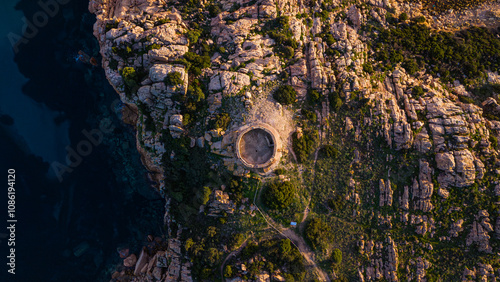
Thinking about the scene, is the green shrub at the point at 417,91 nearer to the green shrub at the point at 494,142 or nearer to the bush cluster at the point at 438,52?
the bush cluster at the point at 438,52

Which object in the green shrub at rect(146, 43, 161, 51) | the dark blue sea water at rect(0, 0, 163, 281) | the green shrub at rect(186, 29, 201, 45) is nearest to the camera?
the green shrub at rect(146, 43, 161, 51)

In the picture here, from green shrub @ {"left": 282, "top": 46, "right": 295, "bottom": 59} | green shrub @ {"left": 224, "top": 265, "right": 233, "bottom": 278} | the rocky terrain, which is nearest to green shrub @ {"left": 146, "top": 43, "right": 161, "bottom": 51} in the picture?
the rocky terrain

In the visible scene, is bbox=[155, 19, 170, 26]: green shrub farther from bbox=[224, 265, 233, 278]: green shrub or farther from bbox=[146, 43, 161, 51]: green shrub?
bbox=[224, 265, 233, 278]: green shrub

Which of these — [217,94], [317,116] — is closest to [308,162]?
[317,116]

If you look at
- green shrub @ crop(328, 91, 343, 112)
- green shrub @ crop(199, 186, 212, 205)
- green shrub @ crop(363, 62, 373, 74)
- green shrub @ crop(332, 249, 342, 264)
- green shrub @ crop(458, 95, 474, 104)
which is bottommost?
green shrub @ crop(332, 249, 342, 264)

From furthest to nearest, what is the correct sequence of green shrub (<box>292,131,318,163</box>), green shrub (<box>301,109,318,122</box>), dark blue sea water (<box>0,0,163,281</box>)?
1. dark blue sea water (<box>0,0,163,281</box>)
2. green shrub (<box>301,109,318,122</box>)
3. green shrub (<box>292,131,318,163</box>)

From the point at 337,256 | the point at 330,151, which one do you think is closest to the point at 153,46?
the point at 330,151

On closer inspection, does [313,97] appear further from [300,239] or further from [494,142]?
[494,142]
